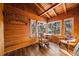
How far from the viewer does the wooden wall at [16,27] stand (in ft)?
5.93

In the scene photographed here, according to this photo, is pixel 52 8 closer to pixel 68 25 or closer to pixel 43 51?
pixel 68 25

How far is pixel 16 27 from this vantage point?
1865 mm

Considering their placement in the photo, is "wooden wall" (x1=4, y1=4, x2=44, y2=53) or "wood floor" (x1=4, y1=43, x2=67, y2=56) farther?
"wood floor" (x1=4, y1=43, x2=67, y2=56)

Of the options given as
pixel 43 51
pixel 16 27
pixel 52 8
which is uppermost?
pixel 52 8

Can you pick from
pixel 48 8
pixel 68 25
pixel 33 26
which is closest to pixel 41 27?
pixel 33 26

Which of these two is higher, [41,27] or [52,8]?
Answer: [52,8]

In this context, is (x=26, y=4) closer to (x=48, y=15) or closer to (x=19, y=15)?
(x=19, y=15)

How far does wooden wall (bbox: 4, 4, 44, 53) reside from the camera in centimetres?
181

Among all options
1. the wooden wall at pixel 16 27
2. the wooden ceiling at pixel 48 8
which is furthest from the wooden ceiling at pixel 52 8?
the wooden wall at pixel 16 27

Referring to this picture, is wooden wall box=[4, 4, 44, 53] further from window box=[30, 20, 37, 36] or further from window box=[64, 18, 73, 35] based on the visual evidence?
window box=[64, 18, 73, 35]

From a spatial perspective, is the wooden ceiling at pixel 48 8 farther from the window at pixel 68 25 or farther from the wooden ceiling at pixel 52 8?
the window at pixel 68 25

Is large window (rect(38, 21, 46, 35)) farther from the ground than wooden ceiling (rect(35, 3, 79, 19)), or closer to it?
closer to it

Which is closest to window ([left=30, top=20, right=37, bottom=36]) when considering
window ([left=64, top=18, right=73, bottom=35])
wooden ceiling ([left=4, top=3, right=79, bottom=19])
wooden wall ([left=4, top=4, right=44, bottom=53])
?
wooden wall ([left=4, top=4, right=44, bottom=53])

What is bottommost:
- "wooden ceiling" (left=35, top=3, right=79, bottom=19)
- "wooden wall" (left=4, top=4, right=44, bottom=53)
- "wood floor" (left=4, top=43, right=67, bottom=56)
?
"wood floor" (left=4, top=43, right=67, bottom=56)
